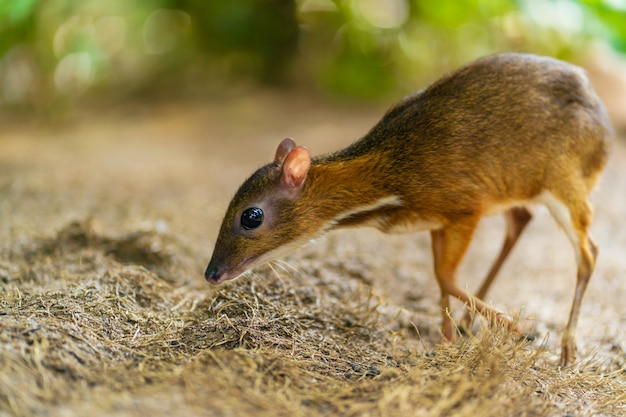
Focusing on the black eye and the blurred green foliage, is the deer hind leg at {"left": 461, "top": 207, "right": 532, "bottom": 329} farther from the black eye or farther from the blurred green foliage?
the blurred green foliage

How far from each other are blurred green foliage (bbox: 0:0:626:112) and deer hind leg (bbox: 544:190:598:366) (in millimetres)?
4656

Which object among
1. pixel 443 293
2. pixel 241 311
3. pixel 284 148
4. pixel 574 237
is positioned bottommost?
pixel 443 293

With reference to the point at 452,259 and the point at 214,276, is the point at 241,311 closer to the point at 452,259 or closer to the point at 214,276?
the point at 214,276

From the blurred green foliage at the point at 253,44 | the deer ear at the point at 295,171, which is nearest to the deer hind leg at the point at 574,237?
the deer ear at the point at 295,171

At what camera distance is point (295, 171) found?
440cm

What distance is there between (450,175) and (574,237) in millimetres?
975

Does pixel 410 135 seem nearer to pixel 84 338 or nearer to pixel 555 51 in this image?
pixel 84 338

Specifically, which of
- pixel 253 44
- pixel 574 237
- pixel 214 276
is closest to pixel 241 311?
pixel 214 276

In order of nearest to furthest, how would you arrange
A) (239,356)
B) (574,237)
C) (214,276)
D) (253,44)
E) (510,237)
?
(239,356), (214,276), (574,237), (510,237), (253,44)

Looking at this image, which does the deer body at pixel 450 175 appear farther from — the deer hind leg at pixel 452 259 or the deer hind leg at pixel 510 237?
the deer hind leg at pixel 510 237

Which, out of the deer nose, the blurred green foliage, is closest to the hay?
the deer nose

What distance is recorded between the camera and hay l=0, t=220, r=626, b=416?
10.4ft

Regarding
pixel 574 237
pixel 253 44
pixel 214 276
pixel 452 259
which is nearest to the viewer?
pixel 214 276

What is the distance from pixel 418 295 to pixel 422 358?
1798 millimetres
